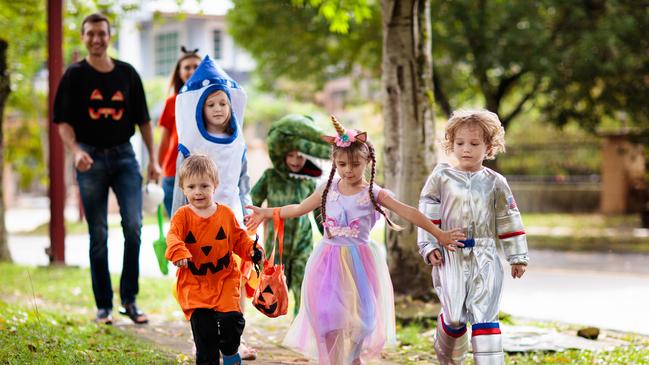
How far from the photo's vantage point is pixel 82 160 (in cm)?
684

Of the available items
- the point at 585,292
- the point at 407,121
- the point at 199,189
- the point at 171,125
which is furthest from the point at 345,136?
the point at 585,292

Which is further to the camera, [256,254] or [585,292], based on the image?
[585,292]

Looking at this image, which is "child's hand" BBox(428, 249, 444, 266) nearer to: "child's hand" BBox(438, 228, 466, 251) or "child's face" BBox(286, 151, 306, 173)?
"child's hand" BBox(438, 228, 466, 251)

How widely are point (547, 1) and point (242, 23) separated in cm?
696

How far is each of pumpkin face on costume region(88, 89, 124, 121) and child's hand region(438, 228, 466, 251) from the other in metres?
3.19

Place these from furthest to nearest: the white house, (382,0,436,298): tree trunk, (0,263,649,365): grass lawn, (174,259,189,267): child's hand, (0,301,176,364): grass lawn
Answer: the white house
(382,0,436,298): tree trunk
(0,263,649,365): grass lawn
(0,301,176,364): grass lawn
(174,259,189,267): child's hand

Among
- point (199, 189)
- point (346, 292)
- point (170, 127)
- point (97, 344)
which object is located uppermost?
point (170, 127)

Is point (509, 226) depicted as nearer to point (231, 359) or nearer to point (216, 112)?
point (231, 359)

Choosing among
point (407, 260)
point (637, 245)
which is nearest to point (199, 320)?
point (407, 260)

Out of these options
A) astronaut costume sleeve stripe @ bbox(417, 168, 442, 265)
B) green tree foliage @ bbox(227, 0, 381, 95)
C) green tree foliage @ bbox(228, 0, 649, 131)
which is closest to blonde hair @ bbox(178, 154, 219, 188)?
astronaut costume sleeve stripe @ bbox(417, 168, 442, 265)

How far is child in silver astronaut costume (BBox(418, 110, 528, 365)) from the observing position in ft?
16.5

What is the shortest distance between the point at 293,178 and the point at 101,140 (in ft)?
5.00

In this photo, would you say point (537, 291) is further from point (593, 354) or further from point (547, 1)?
point (547, 1)

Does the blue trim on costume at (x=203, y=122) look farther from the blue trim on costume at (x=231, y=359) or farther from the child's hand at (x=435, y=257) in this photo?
the child's hand at (x=435, y=257)
